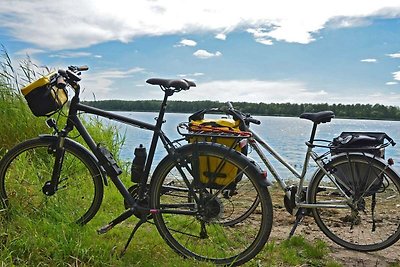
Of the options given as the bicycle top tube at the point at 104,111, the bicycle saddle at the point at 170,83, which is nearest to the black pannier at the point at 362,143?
the bicycle top tube at the point at 104,111

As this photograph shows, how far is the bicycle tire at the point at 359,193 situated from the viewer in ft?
12.3

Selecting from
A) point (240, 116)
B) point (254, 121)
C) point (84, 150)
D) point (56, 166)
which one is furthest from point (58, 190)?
point (254, 121)

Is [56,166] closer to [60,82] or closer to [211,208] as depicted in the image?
[60,82]

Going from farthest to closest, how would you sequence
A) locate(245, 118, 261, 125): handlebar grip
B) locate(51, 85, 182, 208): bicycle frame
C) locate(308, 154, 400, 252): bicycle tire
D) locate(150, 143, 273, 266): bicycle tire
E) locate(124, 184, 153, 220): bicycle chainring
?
locate(245, 118, 261, 125): handlebar grip < locate(308, 154, 400, 252): bicycle tire < locate(124, 184, 153, 220): bicycle chainring < locate(51, 85, 182, 208): bicycle frame < locate(150, 143, 273, 266): bicycle tire

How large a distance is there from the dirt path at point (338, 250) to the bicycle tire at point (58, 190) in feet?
5.32

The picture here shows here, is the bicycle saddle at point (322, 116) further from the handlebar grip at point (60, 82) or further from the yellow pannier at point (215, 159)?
the handlebar grip at point (60, 82)

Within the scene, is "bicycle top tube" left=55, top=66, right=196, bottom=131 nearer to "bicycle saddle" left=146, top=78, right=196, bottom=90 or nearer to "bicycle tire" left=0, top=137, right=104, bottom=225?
"bicycle saddle" left=146, top=78, right=196, bottom=90

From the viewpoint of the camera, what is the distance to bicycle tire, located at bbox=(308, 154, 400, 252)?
3.73 metres

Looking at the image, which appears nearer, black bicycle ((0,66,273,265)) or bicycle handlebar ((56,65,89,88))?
black bicycle ((0,66,273,265))

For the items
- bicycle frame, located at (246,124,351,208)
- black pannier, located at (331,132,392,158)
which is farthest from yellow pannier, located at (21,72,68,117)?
black pannier, located at (331,132,392,158)

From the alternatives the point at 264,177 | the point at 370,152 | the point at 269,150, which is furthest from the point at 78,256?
the point at 370,152

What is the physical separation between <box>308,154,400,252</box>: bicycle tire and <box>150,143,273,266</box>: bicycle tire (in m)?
0.83

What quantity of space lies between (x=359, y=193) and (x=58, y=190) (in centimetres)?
246

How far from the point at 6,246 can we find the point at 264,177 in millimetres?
1798
